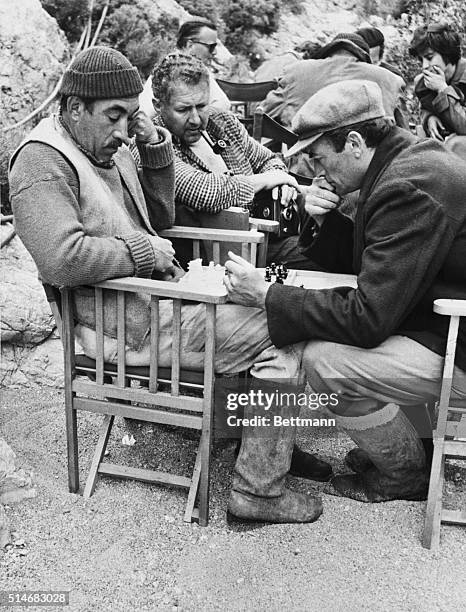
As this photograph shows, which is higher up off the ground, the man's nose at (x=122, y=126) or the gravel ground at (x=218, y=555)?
the man's nose at (x=122, y=126)

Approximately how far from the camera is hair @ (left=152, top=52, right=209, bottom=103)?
12.3ft

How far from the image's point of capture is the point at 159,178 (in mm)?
3516

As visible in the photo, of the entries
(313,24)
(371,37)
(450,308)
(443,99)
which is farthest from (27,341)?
(313,24)

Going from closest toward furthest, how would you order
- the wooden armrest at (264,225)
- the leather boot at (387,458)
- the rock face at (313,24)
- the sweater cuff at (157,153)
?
the leather boot at (387,458)
the sweater cuff at (157,153)
the wooden armrest at (264,225)
the rock face at (313,24)

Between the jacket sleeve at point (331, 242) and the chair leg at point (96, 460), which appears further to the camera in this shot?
the jacket sleeve at point (331, 242)

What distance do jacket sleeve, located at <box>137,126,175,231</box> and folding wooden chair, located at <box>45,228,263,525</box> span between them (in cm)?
74

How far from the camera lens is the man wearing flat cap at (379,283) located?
2.61 m

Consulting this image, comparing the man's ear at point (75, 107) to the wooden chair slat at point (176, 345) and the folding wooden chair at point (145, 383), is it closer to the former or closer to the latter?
the folding wooden chair at point (145, 383)

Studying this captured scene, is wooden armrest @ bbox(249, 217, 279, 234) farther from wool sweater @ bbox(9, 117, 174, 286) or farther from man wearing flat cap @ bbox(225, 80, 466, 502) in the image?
wool sweater @ bbox(9, 117, 174, 286)

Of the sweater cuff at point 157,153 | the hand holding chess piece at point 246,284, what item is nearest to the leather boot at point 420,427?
the hand holding chess piece at point 246,284

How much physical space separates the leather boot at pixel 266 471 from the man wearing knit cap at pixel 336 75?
9.38 feet

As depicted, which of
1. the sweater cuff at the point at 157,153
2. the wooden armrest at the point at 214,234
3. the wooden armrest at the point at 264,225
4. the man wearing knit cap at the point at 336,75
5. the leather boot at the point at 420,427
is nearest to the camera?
the leather boot at the point at 420,427

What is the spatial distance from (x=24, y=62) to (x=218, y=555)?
16.3 ft

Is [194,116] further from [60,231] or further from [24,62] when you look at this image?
[24,62]
